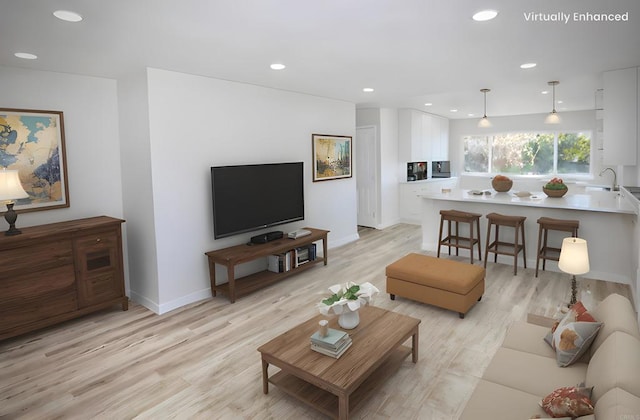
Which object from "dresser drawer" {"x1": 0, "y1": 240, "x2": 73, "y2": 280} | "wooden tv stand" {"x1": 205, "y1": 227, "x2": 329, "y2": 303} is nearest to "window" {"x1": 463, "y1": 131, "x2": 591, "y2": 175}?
"wooden tv stand" {"x1": 205, "y1": 227, "x2": 329, "y2": 303}

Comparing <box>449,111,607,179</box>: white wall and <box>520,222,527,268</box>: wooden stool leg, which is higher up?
<box>449,111,607,179</box>: white wall

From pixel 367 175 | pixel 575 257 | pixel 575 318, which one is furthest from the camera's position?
pixel 367 175

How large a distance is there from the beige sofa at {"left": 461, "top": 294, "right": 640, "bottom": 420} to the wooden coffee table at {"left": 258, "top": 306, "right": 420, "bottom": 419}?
635 mm

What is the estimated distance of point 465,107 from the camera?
7980mm

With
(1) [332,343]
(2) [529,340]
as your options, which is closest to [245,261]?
(1) [332,343]

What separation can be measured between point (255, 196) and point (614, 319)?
11.7 ft

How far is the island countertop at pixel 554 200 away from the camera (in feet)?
14.9

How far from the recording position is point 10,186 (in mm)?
3242

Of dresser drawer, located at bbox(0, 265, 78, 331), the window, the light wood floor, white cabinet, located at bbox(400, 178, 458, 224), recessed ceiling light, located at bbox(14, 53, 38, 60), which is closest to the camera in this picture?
the light wood floor

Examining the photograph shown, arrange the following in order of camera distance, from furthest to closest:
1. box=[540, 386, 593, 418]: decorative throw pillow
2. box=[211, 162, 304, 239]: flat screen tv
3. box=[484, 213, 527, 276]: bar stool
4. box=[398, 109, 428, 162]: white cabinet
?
box=[398, 109, 428, 162]: white cabinet
box=[484, 213, 527, 276]: bar stool
box=[211, 162, 304, 239]: flat screen tv
box=[540, 386, 593, 418]: decorative throw pillow

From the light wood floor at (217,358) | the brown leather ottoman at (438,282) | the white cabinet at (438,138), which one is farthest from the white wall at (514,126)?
the brown leather ottoman at (438,282)

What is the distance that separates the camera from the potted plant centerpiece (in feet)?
8.34

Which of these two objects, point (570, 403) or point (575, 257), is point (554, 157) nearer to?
point (575, 257)

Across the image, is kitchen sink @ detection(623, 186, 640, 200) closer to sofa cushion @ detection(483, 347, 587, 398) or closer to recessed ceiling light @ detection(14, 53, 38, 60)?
sofa cushion @ detection(483, 347, 587, 398)
